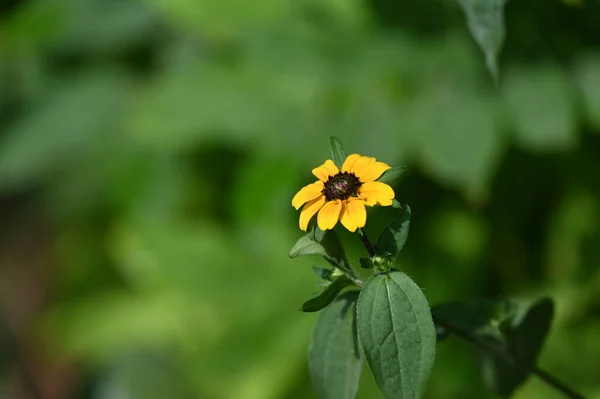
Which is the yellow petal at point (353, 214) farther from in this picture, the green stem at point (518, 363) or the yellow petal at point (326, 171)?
the green stem at point (518, 363)

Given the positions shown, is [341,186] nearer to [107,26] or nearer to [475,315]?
[475,315]

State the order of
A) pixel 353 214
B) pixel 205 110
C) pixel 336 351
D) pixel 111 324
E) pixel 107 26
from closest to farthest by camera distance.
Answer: pixel 353 214, pixel 336 351, pixel 205 110, pixel 111 324, pixel 107 26

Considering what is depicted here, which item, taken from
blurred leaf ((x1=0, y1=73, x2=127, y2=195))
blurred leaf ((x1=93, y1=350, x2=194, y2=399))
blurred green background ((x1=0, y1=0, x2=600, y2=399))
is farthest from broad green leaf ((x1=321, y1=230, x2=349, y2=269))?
blurred leaf ((x1=0, y1=73, x2=127, y2=195))

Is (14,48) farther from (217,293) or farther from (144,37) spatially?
(217,293)

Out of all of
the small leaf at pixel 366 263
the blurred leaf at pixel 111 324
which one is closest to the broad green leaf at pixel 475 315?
the small leaf at pixel 366 263

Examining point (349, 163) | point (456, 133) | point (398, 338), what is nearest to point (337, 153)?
point (349, 163)

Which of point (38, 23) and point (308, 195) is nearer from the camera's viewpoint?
point (308, 195)
